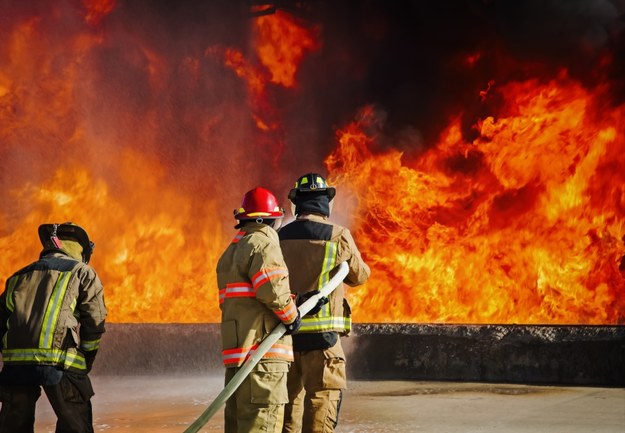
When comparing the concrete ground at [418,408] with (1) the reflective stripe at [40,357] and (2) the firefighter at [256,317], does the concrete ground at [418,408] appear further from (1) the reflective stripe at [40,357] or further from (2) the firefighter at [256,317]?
(2) the firefighter at [256,317]

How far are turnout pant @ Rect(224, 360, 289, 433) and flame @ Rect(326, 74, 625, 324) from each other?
7.58 metres

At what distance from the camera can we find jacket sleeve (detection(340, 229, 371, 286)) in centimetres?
529

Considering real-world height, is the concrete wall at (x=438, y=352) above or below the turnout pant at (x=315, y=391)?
above

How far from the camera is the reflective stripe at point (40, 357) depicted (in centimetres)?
492

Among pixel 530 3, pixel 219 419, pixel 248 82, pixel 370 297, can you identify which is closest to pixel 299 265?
pixel 219 419

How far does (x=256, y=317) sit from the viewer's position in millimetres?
4691

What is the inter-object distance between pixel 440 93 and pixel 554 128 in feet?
6.47

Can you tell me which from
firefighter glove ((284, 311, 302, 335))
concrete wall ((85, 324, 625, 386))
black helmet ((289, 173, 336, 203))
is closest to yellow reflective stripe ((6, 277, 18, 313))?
firefighter glove ((284, 311, 302, 335))

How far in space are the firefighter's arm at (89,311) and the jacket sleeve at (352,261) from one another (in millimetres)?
1364

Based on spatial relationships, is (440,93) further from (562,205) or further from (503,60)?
(562,205)

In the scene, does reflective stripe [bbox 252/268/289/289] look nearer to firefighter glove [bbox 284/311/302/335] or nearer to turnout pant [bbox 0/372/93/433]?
firefighter glove [bbox 284/311/302/335]

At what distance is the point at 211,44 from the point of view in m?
14.4

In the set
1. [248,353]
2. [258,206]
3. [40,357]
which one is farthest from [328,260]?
[40,357]

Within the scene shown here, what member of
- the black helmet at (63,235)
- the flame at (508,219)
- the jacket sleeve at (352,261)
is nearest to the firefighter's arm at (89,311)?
the black helmet at (63,235)
